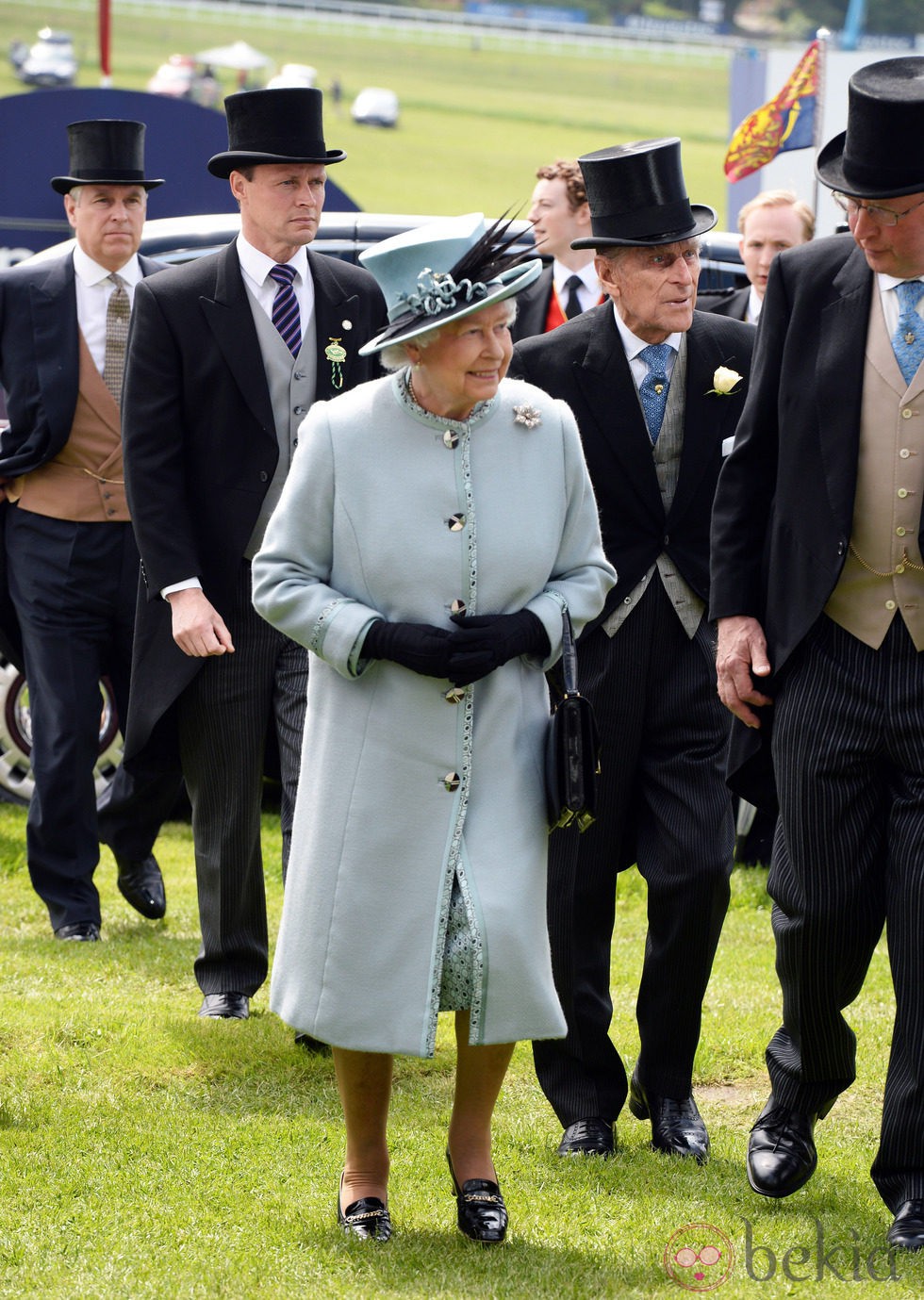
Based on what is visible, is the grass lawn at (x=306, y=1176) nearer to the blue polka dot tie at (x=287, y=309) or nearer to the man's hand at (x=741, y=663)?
the man's hand at (x=741, y=663)

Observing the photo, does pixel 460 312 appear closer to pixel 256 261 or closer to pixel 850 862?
pixel 850 862

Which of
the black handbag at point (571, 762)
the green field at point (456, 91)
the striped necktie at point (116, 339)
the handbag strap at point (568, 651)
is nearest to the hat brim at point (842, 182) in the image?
the handbag strap at point (568, 651)

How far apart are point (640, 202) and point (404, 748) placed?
158 cm

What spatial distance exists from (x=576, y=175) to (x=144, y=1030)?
179 inches

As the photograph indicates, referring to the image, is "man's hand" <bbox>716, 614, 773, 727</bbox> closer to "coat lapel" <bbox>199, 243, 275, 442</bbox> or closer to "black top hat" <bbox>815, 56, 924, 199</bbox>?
"black top hat" <bbox>815, 56, 924, 199</bbox>

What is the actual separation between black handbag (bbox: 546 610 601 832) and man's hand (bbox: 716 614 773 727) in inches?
20.7

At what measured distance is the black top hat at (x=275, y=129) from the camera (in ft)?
18.0

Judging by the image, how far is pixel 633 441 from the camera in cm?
477

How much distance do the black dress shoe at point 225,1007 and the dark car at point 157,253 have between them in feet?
8.12

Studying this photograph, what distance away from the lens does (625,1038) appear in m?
5.64

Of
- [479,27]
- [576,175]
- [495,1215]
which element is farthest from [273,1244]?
[479,27]

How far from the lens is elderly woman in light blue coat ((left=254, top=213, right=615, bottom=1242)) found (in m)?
3.91

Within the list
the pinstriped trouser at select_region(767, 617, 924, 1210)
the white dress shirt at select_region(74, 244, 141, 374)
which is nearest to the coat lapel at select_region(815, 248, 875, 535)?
the pinstriped trouser at select_region(767, 617, 924, 1210)

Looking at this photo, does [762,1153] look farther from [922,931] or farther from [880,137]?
[880,137]
